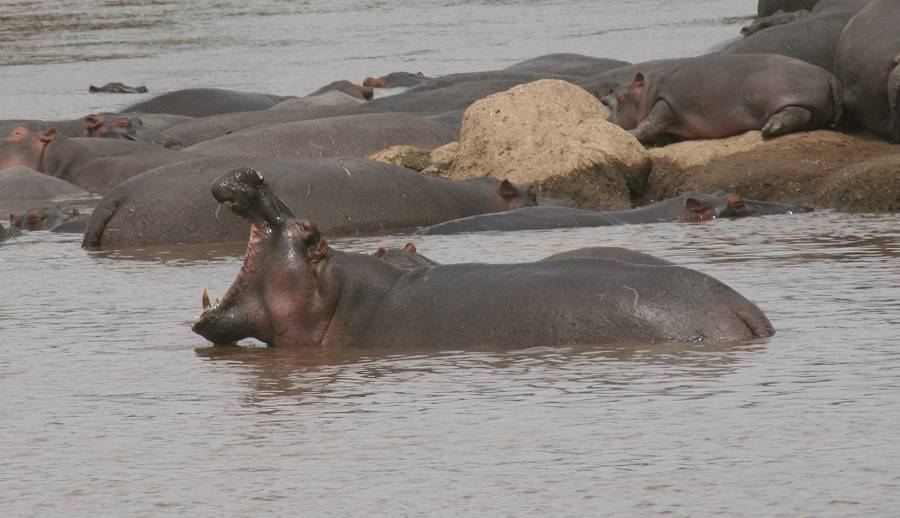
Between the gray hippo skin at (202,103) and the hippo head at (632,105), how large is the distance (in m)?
6.79

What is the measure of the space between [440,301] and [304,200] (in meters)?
4.79

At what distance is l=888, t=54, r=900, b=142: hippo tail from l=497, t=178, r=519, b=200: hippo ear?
2535 mm

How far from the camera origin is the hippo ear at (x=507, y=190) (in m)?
11.2

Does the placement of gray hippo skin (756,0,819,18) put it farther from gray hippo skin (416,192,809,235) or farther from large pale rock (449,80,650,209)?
gray hippo skin (416,192,809,235)

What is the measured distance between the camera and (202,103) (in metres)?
19.8

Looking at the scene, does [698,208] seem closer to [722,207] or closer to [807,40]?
[722,207]

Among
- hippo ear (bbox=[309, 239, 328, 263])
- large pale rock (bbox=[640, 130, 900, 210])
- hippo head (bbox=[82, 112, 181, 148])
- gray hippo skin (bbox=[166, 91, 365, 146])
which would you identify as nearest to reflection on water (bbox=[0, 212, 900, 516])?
hippo ear (bbox=[309, 239, 328, 263])

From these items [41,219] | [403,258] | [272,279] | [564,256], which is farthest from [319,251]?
[41,219]

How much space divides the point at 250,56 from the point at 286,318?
23.0m

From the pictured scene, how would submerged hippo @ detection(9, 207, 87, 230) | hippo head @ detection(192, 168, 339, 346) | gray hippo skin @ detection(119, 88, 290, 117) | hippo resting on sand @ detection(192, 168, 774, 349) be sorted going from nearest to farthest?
hippo resting on sand @ detection(192, 168, 774, 349) → hippo head @ detection(192, 168, 339, 346) → submerged hippo @ detection(9, 207, 87, 230) → gray hippo skin @ detection(119, 88, 290, 117)

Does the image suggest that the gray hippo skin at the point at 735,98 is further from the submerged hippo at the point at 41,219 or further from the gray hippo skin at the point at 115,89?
the gray hippo skin at the point at 115,89

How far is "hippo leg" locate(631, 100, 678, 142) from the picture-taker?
12.8 meters

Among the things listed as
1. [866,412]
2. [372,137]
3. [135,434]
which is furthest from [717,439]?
[372,137]

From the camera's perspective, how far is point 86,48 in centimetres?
3195
